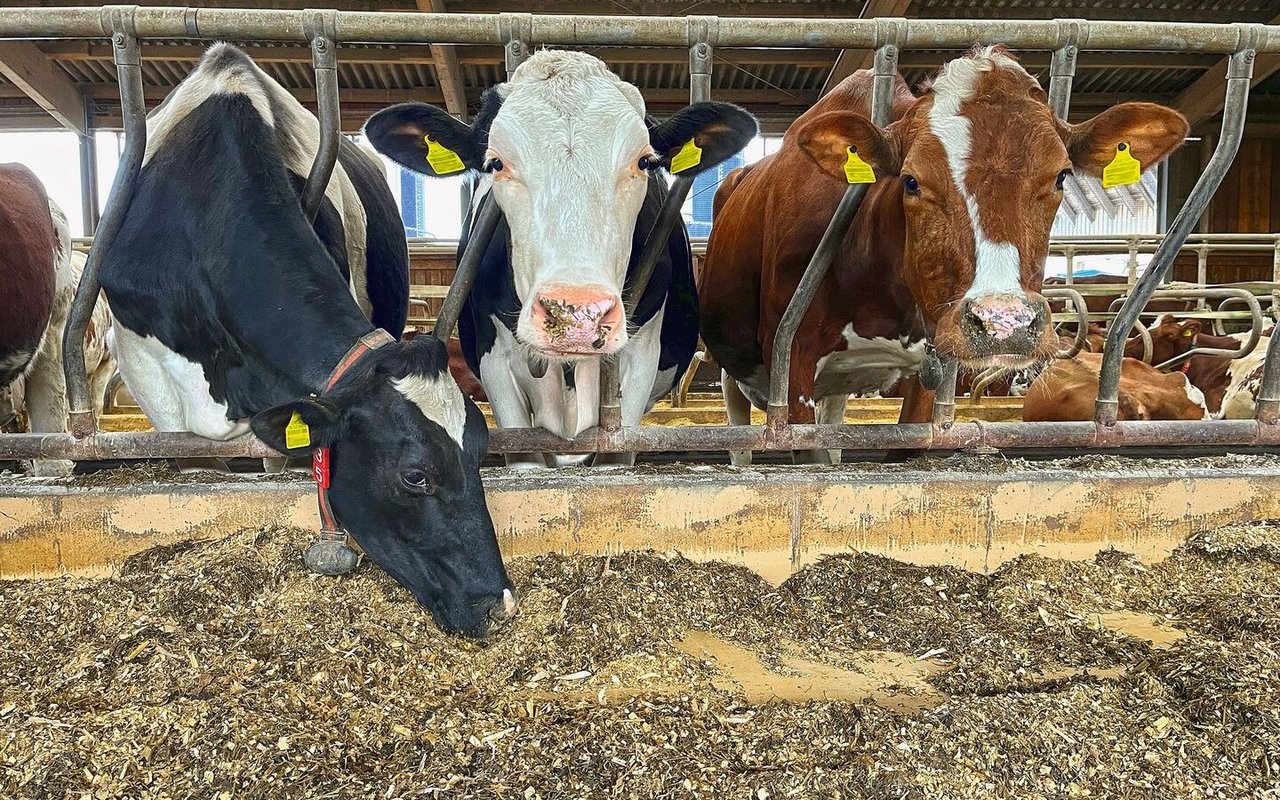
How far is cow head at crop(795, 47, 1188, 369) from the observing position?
2.14m

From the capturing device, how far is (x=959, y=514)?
244cm

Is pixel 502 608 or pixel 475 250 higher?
pixel 475 250

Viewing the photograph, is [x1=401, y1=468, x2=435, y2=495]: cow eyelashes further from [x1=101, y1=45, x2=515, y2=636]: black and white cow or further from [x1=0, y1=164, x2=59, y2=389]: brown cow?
[x1=0, y1=164, x2=59, y2=389]: brown cow

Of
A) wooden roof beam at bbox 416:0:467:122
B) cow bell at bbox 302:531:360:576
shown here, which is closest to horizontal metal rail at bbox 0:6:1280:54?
cow bell at bbox 302:531:360:576

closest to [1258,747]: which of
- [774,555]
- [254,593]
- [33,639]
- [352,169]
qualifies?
[774,555]

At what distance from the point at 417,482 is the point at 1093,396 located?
471 cm

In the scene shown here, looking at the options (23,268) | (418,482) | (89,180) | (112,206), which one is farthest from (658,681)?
(89,180)

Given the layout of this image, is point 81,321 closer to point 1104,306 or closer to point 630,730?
point 630,730

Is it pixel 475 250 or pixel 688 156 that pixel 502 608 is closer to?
pixel 475 250

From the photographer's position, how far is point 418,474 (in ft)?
6.32

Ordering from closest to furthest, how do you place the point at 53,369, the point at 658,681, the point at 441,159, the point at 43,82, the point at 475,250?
the point at 658,681 → the point at 475,250 → the point at 441,159 → the point at 53,369 → the point at 43,82

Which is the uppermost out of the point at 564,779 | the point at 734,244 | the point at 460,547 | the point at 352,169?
the point at 352,169

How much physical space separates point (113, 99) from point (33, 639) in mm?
12926

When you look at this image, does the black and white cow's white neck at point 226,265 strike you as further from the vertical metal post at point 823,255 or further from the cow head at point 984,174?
the cow head at point 984,174
